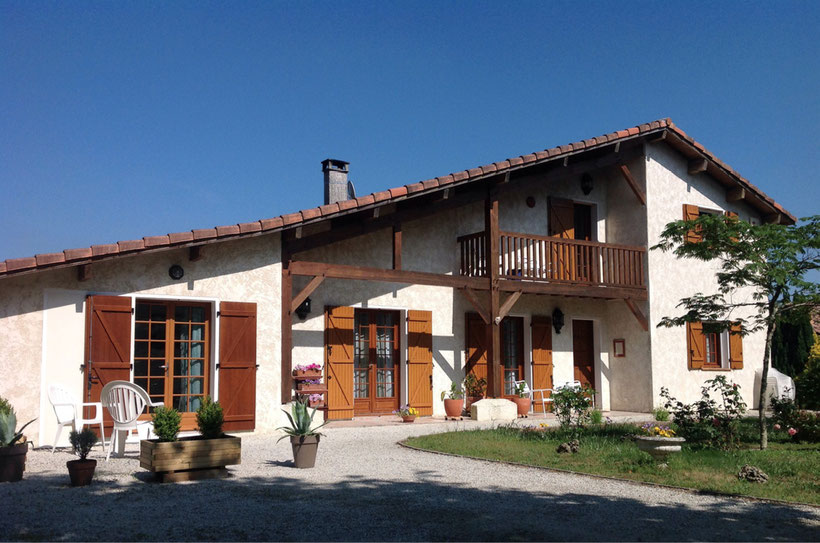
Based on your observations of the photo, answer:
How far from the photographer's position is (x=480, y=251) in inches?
513

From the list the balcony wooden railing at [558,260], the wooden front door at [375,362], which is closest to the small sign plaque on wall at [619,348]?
the balcony wooden railing at [558,260]

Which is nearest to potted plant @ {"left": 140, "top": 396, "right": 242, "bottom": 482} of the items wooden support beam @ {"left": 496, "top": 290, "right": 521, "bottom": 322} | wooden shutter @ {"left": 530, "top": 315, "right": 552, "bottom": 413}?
wooden support beam @ {"left": 496, "top": 290, "right": 521, "bottom": 322}

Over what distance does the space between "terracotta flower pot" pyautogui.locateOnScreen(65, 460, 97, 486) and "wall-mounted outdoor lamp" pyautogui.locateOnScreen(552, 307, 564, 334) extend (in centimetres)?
991

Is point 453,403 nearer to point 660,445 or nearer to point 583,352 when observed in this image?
point 583,352

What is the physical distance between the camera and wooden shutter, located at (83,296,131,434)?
29.8 ft

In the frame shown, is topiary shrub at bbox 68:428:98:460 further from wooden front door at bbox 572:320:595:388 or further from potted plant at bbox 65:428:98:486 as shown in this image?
wooden front door at bbox 572:320:595:388

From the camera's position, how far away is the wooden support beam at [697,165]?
15.4 meters

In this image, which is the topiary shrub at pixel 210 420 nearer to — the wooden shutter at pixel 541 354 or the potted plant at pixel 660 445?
the potted plant at pixel 660 445

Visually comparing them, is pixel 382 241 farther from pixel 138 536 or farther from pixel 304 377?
pixel 138 536

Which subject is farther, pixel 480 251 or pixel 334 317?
pixel 480 251

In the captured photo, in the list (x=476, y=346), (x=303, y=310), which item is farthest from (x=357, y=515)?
(x=476, y=346)

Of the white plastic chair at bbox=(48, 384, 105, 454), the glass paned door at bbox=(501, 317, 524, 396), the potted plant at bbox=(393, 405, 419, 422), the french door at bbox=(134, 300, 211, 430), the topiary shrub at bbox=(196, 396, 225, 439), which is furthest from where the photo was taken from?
the glass paned door at bbox=(501, 317, 524, 396)

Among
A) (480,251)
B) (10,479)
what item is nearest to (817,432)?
(480,251)

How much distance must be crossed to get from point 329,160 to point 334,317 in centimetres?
312
